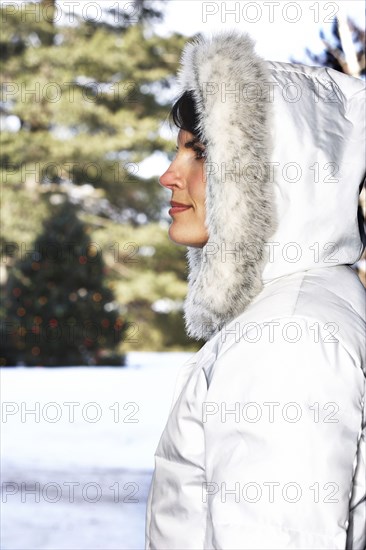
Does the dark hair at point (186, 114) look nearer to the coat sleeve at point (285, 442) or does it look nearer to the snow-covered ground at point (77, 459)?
the coat sleeve at point (285, 442)

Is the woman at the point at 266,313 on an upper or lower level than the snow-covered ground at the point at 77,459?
upper

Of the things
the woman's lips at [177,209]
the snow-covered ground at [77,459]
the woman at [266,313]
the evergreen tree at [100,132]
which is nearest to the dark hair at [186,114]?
the woman at [266,313]

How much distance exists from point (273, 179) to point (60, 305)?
11113 mm

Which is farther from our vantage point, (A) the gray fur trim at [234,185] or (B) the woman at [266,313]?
(A) the gray fur trim at [234,185]

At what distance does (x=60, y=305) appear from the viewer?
12.4 m

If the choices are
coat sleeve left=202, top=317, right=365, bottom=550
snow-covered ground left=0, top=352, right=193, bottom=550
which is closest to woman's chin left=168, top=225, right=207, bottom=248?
coat sleeve left=202, top=317, right=365, bottom=550

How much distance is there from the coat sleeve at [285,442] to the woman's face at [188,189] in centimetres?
37

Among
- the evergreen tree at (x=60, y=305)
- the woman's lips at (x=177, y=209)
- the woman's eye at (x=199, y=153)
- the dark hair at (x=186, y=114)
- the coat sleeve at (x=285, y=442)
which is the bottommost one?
the evergreen tree at (x=60, y=305)

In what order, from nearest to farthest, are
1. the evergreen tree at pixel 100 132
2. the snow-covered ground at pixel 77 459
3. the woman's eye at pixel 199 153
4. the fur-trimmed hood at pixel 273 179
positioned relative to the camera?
the fur-trimmed hood at pixel 273 179
the woman's eye at pixel 199 153
the snow-covered ground at pixel 77 459
the evergreen tree at pixel 100 132

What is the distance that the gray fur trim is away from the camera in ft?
4.71

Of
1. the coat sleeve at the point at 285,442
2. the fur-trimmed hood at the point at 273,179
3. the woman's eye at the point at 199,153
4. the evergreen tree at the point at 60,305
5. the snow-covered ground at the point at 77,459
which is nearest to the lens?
the coat sleeve at the point at 285,442

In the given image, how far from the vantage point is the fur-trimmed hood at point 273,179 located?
1.43m

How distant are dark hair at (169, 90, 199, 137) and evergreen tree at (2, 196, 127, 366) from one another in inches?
418

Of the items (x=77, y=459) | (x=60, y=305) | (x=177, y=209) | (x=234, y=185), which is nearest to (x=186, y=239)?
(x=177, y=209)
